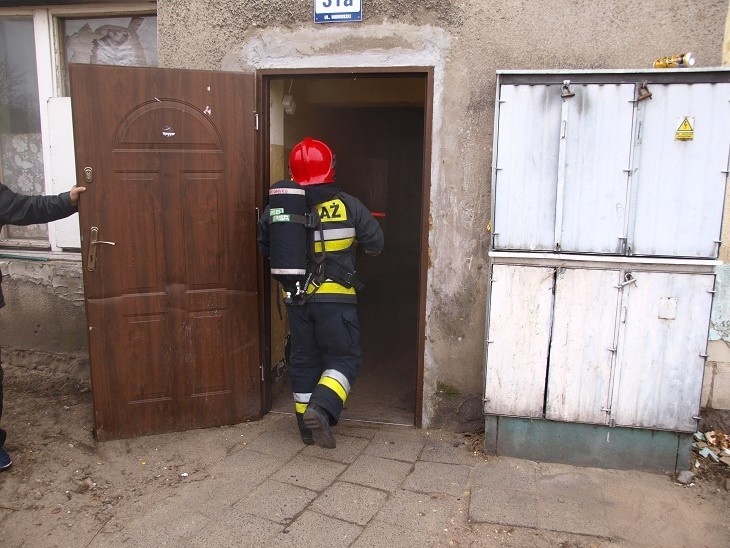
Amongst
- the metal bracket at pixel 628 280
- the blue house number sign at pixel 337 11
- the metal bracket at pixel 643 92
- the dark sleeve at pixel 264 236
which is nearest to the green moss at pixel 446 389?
the metal bracket at pixel 628 280

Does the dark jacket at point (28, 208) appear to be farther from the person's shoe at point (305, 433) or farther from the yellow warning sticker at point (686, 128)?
the yellow warning sticker at point (686, 128)

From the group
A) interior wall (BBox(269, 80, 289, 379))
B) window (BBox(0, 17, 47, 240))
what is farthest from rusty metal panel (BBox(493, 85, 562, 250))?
window (BBox(0, 17, 47, 240))

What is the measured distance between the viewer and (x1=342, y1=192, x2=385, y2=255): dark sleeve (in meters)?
3.98

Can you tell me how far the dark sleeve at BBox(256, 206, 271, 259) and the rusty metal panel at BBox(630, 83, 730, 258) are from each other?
227 centimetres

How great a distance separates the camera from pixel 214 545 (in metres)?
3.00

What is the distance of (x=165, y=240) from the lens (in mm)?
4031

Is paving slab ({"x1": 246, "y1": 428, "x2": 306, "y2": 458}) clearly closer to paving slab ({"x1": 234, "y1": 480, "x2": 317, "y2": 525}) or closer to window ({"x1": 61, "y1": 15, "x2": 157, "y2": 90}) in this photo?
paving slab ({"x1": 234, "y1": 480, "x2": 317, "y2": 525})

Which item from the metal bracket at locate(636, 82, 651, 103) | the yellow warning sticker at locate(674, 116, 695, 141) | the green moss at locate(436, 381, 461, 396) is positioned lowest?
the green moss at locate(436, 381, 461, 396)

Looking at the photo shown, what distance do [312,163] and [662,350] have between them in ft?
8.10

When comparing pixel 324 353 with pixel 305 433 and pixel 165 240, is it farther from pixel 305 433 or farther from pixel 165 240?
pixel 165 240

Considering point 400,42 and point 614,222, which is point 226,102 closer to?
point 400,42

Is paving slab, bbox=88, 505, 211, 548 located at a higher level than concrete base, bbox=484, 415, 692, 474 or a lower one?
lower

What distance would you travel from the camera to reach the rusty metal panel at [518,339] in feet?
12.0

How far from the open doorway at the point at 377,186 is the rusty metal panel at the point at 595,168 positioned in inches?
38.1
